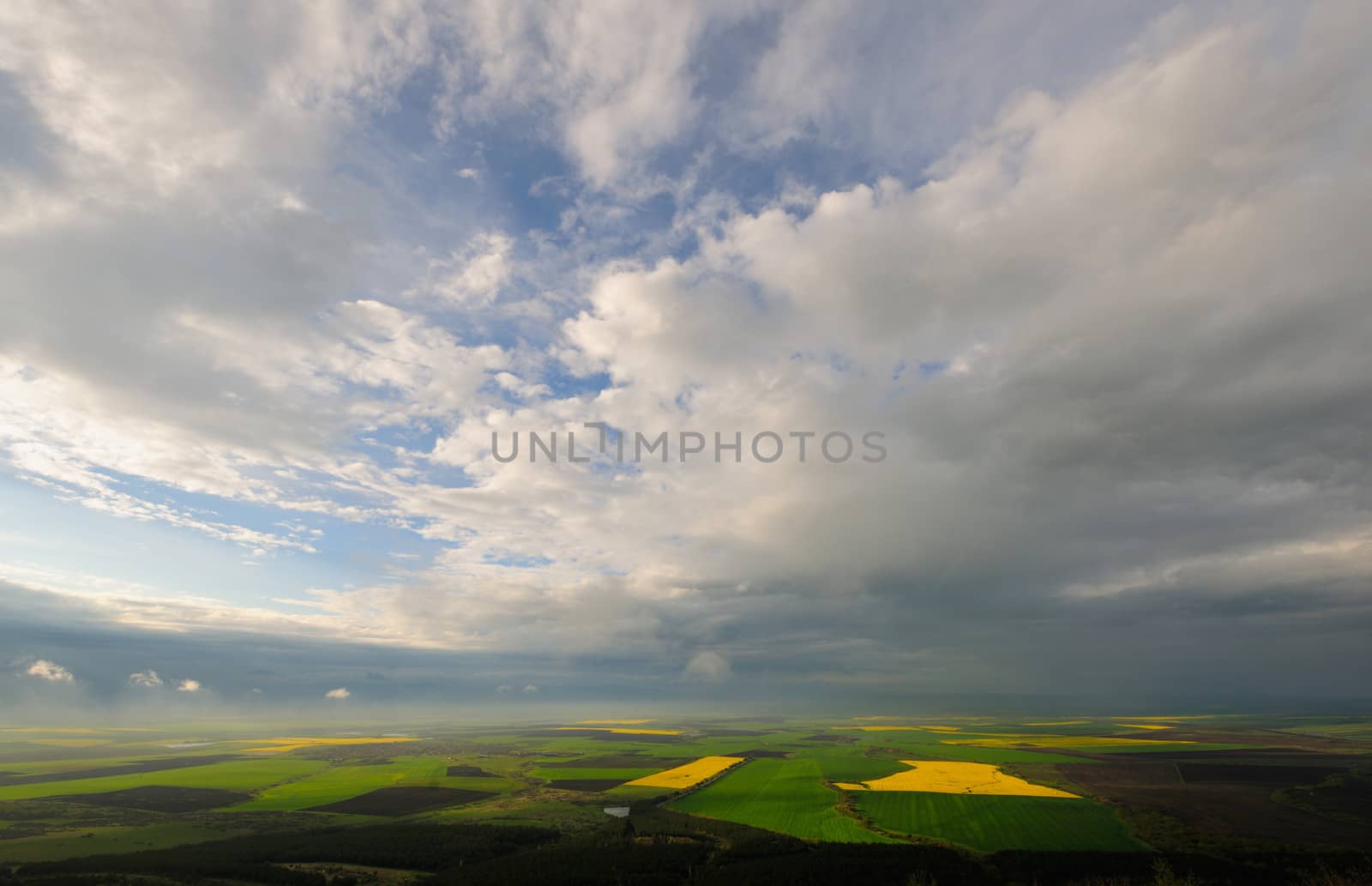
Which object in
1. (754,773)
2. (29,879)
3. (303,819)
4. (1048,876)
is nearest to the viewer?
(1048,876)

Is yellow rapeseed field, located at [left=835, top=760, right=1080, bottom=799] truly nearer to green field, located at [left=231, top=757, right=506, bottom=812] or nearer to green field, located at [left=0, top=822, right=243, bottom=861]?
green field, located at [left=231, top=757, right=506, bottom=812]

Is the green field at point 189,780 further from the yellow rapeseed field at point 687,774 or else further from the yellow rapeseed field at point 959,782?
the yellow rapeseed field at point 959,782

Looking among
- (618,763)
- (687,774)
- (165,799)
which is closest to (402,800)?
(165,799)

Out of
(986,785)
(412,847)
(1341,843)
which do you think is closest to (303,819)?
(412,847)

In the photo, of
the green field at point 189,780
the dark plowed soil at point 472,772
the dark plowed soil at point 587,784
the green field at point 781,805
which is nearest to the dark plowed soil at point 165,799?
the green field at point 189,780

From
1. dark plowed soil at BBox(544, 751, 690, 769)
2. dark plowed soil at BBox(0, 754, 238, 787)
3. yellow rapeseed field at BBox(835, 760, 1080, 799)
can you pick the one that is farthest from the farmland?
dark plowed soil at BBox(544, 751, 690, 769)

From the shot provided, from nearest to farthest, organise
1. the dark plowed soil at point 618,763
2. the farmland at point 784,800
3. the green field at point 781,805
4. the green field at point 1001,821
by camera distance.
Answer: the green field at point 1001,821 → the farmland at point 784,800 → the green field at point 781,805 → the dark plowed soil at point 618,763

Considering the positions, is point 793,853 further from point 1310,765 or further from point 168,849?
point 1310,765
